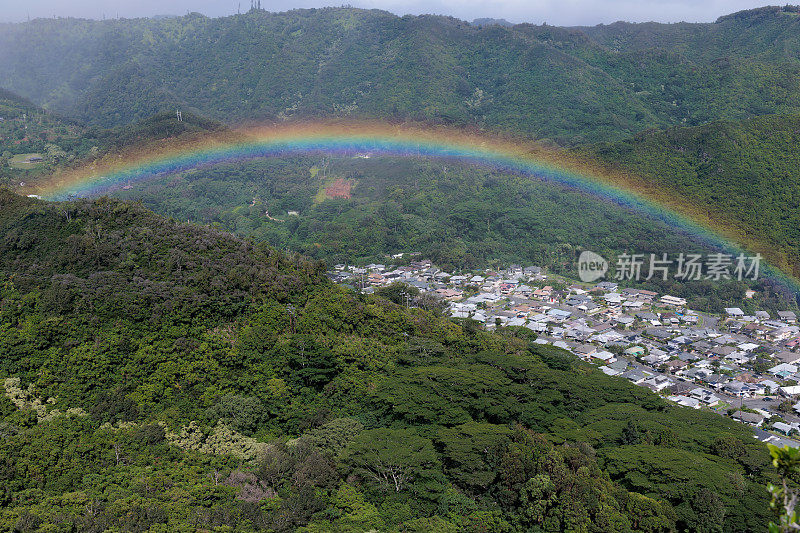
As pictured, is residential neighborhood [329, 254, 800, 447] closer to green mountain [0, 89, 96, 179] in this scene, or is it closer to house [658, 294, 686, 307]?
house [658, 294, 686, 307]

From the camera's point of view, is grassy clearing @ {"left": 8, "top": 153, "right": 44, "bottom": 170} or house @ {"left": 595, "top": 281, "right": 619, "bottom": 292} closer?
house @ {"left": 595, "top": 281, "right": 619, "bottom": 292}

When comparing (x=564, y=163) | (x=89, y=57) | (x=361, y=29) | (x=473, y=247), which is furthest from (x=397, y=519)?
(x=89, y=57)

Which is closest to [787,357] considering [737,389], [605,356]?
[737,389]

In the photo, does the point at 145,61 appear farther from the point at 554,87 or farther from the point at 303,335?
the point at 303,335

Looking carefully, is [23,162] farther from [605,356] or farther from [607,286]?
[605,356]

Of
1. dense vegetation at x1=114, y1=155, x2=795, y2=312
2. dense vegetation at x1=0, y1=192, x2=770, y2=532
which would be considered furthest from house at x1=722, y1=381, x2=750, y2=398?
dense vegetation at x1=114, y1=155, x2=795, y2=312

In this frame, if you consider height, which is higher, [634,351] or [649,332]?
[634,351]

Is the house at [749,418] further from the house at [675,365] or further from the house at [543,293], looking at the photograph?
the house at [543,293]
